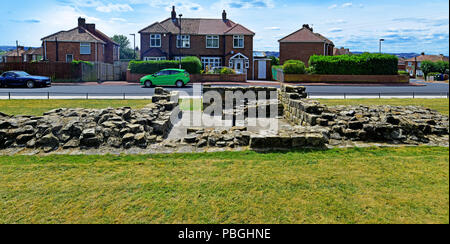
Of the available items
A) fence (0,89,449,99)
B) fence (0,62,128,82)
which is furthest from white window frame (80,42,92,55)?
fence (0,89,449,99)

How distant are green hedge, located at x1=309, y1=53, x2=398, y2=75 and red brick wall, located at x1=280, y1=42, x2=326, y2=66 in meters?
12.2

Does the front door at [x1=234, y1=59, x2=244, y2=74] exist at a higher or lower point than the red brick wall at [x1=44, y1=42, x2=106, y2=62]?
lower

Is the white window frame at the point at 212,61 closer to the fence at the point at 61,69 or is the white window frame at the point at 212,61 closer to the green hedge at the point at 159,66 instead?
the green hedge at the point at 159,66

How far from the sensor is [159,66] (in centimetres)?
4259

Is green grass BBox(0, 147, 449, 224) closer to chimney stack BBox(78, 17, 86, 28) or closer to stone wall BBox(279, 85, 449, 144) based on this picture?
stone wall BBox(279, 85, 449, 144)

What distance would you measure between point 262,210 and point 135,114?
8075 mm

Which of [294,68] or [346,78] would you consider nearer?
[294,68]

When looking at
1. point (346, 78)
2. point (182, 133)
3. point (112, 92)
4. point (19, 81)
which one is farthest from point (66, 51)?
point (182, 133)

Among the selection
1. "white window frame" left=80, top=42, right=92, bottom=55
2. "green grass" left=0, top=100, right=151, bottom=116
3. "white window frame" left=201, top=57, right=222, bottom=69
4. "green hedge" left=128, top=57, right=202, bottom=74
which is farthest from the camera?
"white window frame" left=201, top=57, right=222, bottom=69

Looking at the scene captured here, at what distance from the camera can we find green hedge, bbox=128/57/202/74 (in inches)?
1658

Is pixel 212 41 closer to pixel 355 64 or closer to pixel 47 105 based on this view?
pixel 355 64
